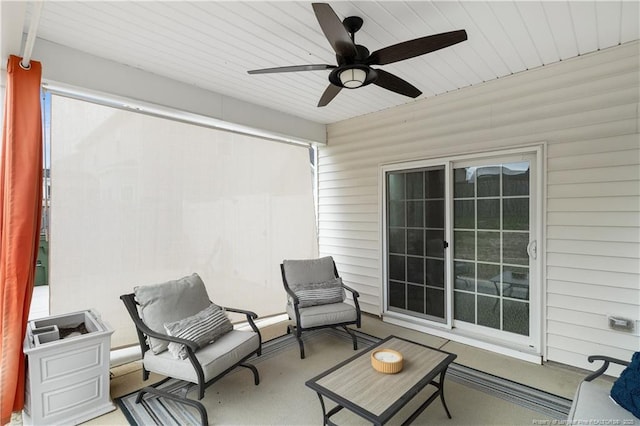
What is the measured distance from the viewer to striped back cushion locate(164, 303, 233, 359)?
2428 mm

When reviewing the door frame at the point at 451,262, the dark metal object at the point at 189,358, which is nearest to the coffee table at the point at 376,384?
the dark metal object at the point at 189,358

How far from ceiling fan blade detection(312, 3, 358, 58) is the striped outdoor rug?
8.82 feet

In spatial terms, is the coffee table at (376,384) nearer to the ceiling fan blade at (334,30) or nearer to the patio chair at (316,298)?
the patio chair at (316,298)

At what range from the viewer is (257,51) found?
2.77 metres

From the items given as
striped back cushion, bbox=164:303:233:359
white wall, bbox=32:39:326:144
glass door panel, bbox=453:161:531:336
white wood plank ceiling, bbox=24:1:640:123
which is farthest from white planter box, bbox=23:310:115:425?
glass door panel, bbox=453:161:531:336

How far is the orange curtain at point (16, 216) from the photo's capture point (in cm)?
215

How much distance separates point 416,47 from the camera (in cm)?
196

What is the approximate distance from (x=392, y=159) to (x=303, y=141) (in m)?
1.43

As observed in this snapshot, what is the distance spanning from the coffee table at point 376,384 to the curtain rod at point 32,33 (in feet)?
8.70

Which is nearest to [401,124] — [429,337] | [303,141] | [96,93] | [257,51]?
[303,141]

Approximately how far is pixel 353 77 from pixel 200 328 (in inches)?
90.5

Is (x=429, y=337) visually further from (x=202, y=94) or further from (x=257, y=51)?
(x=202, y=94)

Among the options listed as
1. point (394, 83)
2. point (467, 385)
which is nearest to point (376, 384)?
point (467, 385)

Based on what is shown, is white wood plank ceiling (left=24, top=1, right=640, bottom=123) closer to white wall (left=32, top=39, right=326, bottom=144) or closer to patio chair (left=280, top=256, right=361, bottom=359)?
white wall (left=32, top=39, right=326, bottom=144)
